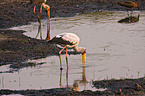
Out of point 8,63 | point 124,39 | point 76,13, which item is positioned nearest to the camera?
point 8,63

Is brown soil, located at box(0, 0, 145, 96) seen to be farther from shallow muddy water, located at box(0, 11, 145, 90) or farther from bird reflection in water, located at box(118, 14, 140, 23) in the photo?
bird reflection in water, located at box(118, 14, 140, 23)

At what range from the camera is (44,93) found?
22.2 feet

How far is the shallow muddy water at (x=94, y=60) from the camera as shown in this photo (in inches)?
311

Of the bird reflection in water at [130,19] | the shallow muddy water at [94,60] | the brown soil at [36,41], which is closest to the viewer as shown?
the brown soil at [36,41]

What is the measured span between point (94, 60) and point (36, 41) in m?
3.08

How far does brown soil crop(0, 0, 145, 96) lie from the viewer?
687 cm

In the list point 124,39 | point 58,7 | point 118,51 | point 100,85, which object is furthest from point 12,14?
point 100,85

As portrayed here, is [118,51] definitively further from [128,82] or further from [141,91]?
[141,91]

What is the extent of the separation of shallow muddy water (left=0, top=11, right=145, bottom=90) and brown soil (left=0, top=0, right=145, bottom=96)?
1.58ft

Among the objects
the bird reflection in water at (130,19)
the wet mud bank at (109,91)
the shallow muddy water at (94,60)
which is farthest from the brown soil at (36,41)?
the bird reflection in water at (130,19)

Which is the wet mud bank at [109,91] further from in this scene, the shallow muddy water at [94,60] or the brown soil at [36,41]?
the shallow muddy water at [94,60]

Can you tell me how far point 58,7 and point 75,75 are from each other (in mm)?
12867

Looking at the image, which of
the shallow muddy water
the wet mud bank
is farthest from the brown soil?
the shallow muddy water

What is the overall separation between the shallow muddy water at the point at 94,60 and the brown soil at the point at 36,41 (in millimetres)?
482
